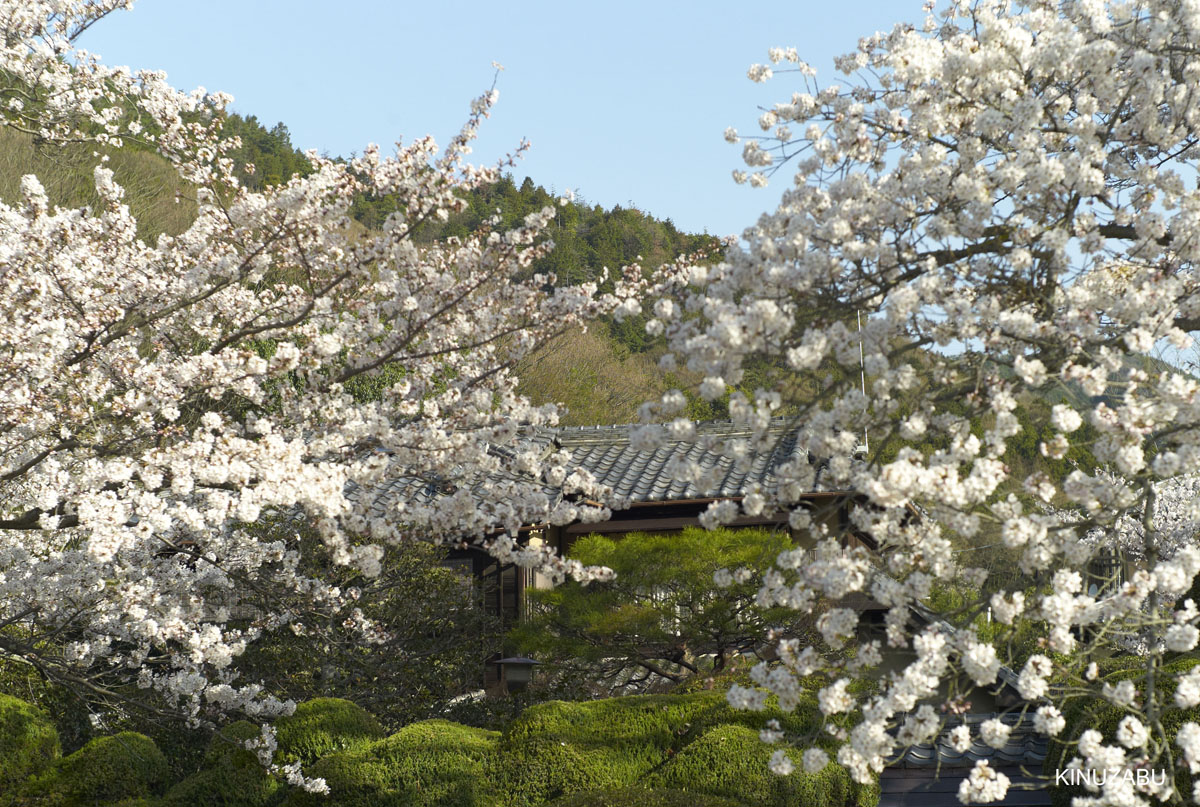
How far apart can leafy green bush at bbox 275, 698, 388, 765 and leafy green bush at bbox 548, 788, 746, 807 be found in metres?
2.00

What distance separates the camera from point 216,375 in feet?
16.7

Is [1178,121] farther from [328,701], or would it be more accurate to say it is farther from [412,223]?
[328,701]

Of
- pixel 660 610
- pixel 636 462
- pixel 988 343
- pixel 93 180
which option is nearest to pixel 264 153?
pixel 93 180

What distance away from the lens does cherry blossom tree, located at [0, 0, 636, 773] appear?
15.9 feet

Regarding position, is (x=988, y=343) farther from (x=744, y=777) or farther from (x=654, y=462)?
(x=654, y=462)

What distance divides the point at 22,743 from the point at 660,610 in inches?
184

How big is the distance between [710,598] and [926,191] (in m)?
→ 5.24

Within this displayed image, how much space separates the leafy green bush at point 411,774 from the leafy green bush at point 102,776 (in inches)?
53.7

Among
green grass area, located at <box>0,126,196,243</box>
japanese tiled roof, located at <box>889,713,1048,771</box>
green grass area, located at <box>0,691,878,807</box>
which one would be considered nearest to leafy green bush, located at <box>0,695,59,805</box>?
green grass area, located at <box>0,691,878,807</box>

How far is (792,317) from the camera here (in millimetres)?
3412

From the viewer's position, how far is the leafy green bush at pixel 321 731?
5.99 meters

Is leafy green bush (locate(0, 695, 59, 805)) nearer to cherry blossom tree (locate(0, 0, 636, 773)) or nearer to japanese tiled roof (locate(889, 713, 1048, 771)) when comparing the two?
cherry blossom tree (locate(0, 0, 636, 773))

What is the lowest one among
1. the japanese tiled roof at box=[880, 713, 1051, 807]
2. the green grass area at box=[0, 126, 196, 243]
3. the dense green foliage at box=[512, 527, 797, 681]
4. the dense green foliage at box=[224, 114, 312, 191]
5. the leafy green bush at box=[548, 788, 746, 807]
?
the japanese tiled roof at box=[880, 713, 1051, 807]

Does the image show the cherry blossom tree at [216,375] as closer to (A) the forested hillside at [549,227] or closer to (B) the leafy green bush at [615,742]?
(B) the leafy green bush at [615,742]
